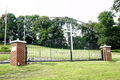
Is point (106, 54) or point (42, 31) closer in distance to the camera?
point (106, 54)

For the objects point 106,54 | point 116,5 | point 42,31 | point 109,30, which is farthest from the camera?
point 42,31

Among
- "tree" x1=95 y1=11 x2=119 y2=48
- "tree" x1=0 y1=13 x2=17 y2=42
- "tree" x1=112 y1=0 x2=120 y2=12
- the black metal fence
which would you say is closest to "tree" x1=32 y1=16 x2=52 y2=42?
"tree" x1=0 y1=13 x2=17 y2=42

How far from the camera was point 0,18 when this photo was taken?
1345 inches

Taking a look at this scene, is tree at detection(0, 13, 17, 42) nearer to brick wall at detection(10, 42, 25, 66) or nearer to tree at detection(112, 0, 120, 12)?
brick wall at detection(10, 42, 25, 66)

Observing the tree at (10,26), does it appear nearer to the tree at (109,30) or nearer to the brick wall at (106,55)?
the tree at (109,30)

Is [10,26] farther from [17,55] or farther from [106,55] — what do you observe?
[106,55]

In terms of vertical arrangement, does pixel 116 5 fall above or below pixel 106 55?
above

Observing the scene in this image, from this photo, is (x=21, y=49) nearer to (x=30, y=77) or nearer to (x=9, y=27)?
(x=30, y=77)

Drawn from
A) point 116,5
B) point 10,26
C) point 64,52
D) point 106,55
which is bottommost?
point 106,55

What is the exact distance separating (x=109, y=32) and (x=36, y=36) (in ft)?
79.6

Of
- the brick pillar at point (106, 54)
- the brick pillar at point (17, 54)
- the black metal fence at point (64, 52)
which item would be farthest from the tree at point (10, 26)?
the brick pillar at point (106, 54)

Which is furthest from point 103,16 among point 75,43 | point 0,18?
point 0,18

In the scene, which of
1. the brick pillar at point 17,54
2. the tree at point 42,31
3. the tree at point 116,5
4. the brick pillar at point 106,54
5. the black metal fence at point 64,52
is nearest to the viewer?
the brick pillar at point 17,54

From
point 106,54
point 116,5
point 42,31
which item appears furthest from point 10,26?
point 106,54
